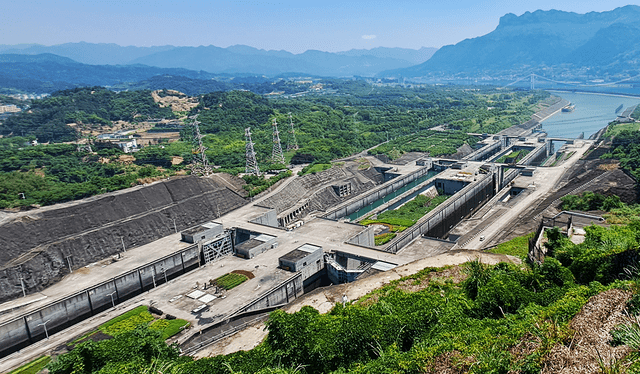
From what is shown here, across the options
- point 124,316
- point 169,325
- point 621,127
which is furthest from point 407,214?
point 621,127

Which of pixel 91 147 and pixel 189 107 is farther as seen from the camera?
pixel 189 107

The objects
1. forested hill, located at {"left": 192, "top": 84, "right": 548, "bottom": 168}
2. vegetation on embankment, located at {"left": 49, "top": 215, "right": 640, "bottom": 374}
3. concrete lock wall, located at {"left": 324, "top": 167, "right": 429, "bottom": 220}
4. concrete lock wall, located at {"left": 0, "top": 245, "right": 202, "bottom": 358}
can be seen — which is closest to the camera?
vegetation on embankment, located at {"left": 49, "top": 215, "right": 640, "bottom": 374}

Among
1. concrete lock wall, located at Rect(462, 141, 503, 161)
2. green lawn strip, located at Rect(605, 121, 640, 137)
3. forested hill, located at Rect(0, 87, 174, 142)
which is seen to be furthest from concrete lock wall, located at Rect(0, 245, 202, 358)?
green lawn strip, located at Rect(605, 121, 640, 137)

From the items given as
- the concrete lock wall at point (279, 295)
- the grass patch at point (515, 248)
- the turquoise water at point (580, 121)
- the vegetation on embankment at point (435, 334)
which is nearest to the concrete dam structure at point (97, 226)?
the concrete lock wall at point (279, 295)

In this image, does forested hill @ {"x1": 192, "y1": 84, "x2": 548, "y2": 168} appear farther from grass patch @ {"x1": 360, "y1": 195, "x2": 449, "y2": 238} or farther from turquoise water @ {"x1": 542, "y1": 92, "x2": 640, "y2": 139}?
grass patch @ {"x1": 360, "y1": 195, "x2": 449, "y2": 238}

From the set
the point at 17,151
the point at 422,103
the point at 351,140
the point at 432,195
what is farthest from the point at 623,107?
the point at 17,151

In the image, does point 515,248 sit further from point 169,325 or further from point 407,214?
point 169,325

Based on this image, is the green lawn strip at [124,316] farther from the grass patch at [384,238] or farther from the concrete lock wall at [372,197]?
the concrete lock wall at [372,197]

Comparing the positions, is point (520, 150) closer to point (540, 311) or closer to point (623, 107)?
point (540, 311)
